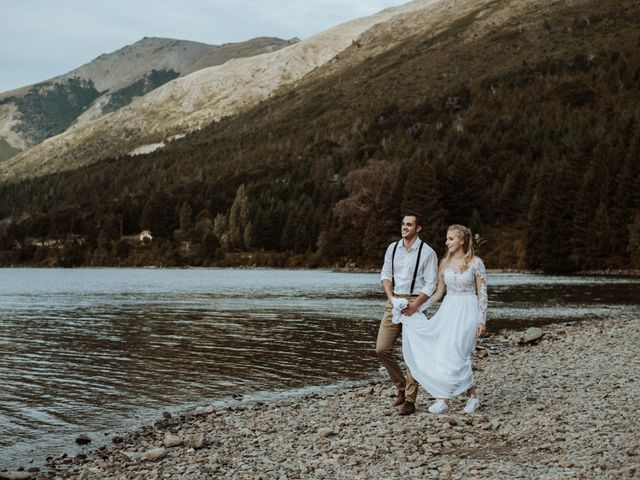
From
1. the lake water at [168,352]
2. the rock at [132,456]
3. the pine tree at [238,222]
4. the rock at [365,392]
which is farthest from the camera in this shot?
the pine tree at [238,222]

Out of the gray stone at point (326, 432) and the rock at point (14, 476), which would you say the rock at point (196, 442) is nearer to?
the gray stone at point (326, 432)

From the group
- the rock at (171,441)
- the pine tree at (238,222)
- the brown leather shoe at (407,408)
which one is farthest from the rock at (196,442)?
the pine tree at (238,222)

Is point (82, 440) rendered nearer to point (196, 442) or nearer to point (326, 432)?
point (196, 442)

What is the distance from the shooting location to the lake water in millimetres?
17438

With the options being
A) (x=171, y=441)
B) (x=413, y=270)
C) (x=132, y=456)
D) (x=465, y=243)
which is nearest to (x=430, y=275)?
(x=413, y=270)

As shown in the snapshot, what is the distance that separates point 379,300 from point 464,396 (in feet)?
144

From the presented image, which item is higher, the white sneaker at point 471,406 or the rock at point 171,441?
the white sneaker at point 471,406

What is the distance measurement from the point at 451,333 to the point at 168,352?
1812cm

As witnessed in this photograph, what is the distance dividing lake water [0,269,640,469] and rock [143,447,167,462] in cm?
279

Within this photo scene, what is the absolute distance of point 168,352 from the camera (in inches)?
1133

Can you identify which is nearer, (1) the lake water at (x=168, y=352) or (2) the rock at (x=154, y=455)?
(2) the rock at (x=154, y=455)

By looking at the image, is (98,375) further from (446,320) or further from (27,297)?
(27,297)

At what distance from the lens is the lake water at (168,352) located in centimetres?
1744

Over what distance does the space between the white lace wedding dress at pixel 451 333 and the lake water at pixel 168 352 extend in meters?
7.41
